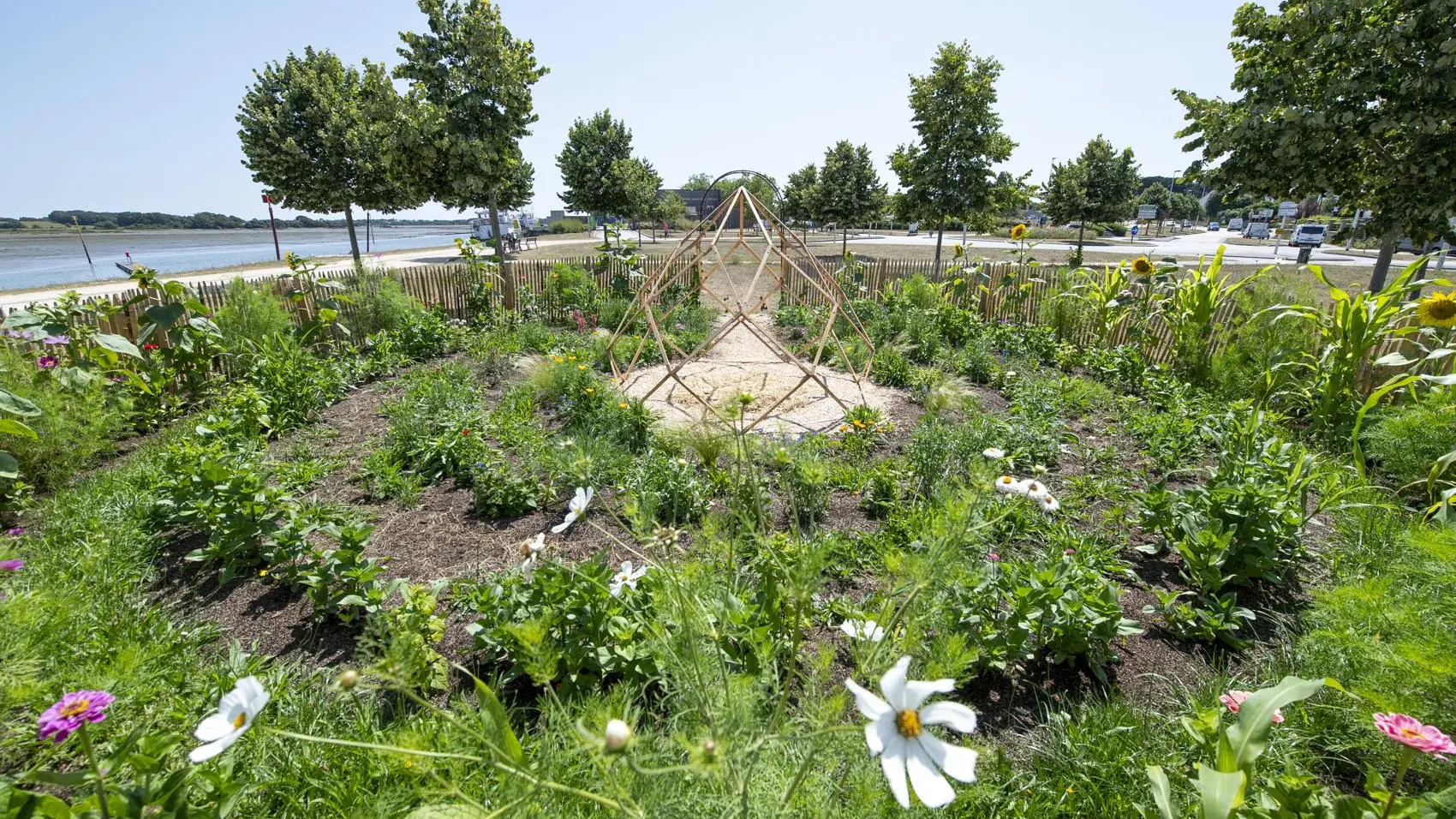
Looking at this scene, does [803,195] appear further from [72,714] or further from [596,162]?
[72,714]

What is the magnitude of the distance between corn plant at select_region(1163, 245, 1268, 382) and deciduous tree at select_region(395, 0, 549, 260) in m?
10.6

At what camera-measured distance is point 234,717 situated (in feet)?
3.08

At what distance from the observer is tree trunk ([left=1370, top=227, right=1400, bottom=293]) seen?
5477mm

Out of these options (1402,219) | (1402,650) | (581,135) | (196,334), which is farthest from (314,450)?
(581,135)

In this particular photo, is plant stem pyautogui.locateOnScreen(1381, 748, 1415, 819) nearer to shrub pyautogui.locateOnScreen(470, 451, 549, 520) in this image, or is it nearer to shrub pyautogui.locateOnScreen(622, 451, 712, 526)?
shrub pyautogui.locateOnScreen(622, 451, 712, 526)

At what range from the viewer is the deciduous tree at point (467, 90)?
9.98 m

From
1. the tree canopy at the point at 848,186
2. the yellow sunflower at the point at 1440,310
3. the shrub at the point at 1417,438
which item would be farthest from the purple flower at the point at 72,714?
the tree canopy at the point at 848,186

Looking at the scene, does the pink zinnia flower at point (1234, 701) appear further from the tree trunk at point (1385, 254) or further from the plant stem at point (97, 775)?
the tree trunk at point (1385, 254)

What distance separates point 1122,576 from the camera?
2.81 metres

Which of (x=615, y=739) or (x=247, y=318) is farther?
(x=247, y=318)

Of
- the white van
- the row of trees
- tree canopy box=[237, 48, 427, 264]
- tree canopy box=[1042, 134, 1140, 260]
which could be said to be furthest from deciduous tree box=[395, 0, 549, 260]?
the white van

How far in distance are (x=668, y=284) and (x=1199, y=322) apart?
19.0 feet

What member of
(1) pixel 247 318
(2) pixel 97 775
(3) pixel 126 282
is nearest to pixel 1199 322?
(2) pixel 97 775

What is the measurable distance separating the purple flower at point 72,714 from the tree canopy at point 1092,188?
86.8 ft
